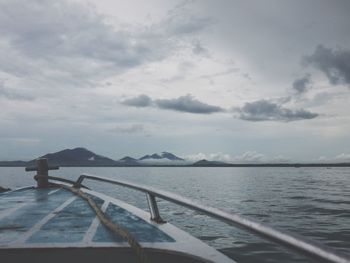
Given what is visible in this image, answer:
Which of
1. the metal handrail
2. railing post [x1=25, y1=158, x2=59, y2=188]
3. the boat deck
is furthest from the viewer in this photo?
railing post [x1=25, y1=158, x2=59, y2=188]

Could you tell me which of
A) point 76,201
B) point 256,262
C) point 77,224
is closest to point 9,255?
point 77,224

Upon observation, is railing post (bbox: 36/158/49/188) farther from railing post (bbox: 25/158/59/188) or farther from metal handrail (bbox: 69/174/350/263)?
metal handrail (bbox: 69/174/350/263)

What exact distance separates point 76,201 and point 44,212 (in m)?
1.36

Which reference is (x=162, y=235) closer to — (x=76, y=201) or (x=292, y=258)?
(x=76, y=201)

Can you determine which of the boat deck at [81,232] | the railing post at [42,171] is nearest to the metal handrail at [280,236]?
the boat deck at [81,232]

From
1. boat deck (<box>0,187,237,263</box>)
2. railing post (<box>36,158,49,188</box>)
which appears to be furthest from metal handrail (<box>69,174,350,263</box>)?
railing post (<box>36,158,49,188</box>)

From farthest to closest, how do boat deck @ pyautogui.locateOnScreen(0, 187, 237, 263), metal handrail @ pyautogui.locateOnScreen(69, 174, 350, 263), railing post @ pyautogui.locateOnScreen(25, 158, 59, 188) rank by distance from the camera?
railing post @ pyautogui.locateOnScreen(25, 158, 59, 188)
boat deck @ pyautogui.locateOnScreen(0, 187, 237, 263)
metal handrail @ pyautogui.locateOnScreen(69, 174, 350, 263)

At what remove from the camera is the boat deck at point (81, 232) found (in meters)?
3.46

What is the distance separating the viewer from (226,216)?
6.69 feet

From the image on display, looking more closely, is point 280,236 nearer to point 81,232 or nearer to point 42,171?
point 81,232

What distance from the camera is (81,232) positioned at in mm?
4246

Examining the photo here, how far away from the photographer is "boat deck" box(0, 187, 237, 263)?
3465 mm

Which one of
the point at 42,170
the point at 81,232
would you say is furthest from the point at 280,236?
the point at 42,170

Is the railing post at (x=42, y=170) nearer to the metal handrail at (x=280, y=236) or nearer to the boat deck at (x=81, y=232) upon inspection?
the boat deck at (x=81, y=232)
